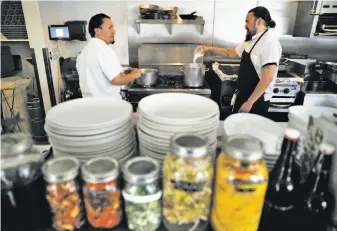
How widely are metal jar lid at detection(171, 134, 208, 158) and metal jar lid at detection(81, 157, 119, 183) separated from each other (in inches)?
6.6

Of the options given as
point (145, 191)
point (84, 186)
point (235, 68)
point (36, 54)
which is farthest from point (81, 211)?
point (235, 68)

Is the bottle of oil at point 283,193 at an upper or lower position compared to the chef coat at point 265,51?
lower

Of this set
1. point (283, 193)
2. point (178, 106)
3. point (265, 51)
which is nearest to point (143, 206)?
point (283, 193)

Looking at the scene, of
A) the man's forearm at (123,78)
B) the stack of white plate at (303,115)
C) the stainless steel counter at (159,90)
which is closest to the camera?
the stack of white plate at (303,115)

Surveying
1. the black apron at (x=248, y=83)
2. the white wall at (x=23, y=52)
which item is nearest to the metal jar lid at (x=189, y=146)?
the black apron at (x=248, y=83)

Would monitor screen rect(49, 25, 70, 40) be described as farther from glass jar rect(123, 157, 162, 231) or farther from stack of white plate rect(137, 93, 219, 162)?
glass jar rect(123, 157, 162, 231)

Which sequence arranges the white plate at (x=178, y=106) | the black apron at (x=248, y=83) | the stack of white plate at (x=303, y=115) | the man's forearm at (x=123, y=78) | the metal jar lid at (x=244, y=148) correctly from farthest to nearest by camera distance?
the black apron at (x=248, y=83) → the man's forearm at (x=123, y=78) → the white plate at (x=178, y=106) → the stack of white plate at (x=303, y=115) → the metal jar lid at (x=244, y=148)

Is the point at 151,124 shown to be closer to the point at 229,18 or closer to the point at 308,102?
the point at 308,102

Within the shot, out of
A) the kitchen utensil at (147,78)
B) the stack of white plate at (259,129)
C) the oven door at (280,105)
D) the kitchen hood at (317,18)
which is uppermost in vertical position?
the kitchen hood at (317,18)

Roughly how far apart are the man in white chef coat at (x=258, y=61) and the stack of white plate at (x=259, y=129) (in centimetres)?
132

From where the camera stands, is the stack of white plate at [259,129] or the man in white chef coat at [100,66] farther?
the man in white chef coat at [100,66]

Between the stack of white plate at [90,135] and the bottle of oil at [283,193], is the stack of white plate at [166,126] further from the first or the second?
the bottle of oil at [283,193]

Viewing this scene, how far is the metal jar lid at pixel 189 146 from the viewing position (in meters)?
0.64

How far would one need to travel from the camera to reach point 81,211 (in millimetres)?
739
